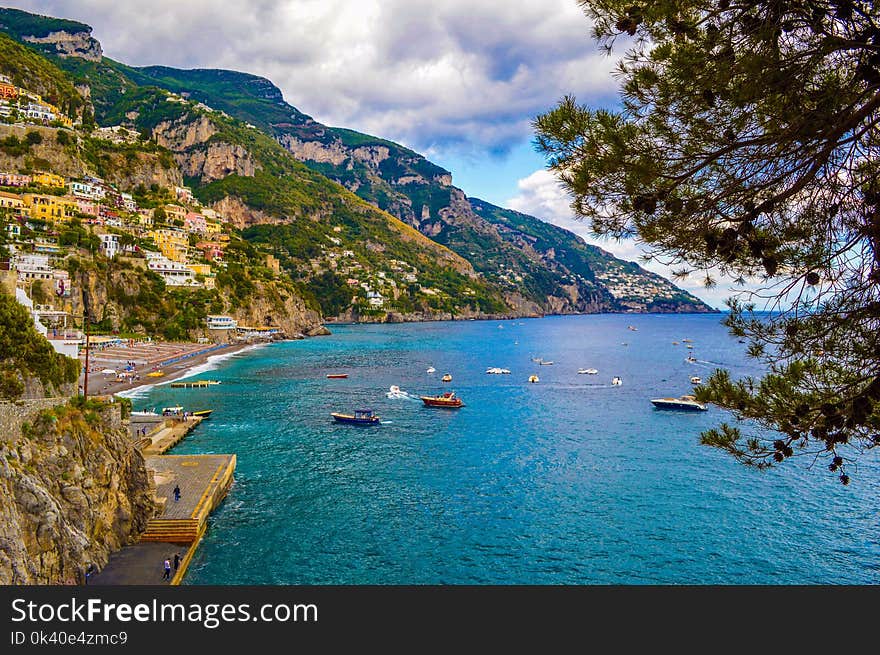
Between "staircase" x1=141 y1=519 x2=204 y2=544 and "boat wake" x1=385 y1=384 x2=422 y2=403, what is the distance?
1297 inches

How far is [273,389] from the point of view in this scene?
5769cm

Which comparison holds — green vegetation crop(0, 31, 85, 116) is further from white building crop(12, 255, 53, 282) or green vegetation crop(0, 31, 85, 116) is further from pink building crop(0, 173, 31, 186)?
white building crop(12, 255, 53, 282)

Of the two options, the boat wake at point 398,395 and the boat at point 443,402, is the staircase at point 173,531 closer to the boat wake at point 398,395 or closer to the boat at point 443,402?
the boat at point 443,402

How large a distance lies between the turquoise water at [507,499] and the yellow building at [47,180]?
64820 millimetres

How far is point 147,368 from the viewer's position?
6650cm

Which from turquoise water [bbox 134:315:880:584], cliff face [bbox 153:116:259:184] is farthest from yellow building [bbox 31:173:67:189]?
cliff face [bbox 153:116:259:184]

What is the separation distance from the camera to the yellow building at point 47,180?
94.6 m

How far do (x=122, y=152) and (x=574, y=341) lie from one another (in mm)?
114065

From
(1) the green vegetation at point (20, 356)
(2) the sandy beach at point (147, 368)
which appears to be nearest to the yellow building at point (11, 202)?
(2) the sandy beach at point (147, 368)

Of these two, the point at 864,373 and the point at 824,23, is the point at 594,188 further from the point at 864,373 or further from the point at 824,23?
the point at 864,373

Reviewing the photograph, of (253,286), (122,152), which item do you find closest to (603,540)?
(253,286)

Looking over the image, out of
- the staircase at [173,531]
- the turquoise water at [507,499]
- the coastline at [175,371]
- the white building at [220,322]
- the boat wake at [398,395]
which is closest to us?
the turquoise water at [507,499]

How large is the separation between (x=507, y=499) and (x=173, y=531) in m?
15.7

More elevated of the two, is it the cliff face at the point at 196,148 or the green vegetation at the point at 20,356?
the cliff face at the point at 196,148
